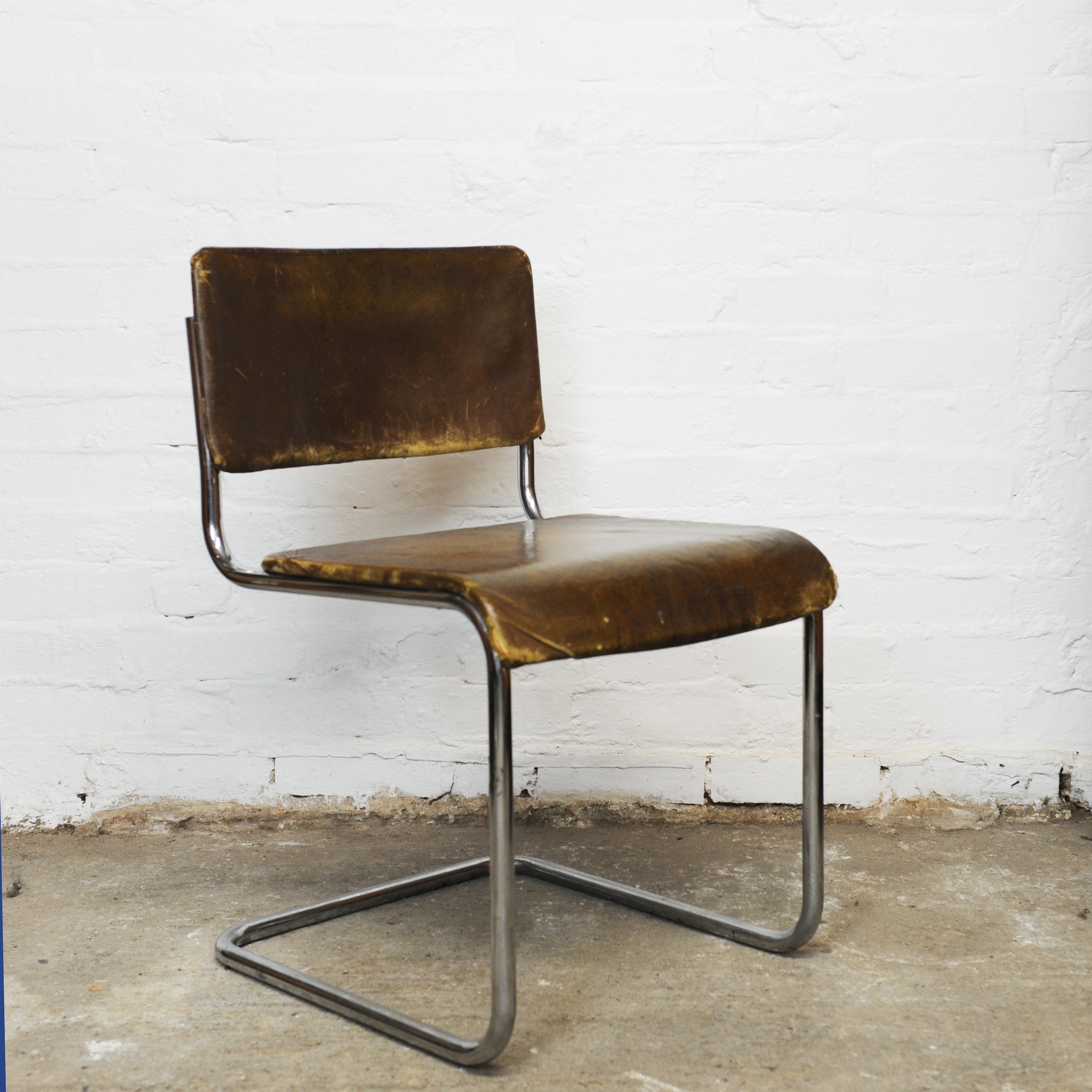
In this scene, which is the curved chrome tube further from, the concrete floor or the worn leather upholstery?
the concrete floor

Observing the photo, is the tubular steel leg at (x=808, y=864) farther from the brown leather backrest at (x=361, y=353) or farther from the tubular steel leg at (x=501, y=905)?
the brown leather backrest at (x=361, y=353)

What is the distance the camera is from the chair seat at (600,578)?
41.2 inches

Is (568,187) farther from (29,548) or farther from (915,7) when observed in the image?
(29,548)

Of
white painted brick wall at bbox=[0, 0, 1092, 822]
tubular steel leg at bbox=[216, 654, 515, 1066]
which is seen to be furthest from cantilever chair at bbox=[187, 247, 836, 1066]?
white painted brick wall at bbox=[0, 0, 1092, 822]

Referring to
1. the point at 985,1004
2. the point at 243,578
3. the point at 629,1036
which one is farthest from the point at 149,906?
the point at 985,1004

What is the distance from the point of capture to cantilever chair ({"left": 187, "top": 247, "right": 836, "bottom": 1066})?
1085 mm

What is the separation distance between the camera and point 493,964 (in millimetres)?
1104

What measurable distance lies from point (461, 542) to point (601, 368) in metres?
0.57

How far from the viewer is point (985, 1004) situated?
1251mm

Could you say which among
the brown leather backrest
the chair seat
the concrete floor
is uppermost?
the brown leather backrest

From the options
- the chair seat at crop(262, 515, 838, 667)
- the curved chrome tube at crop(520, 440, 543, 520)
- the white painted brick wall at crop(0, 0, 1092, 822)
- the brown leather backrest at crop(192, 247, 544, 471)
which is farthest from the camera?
the white painted brick wall at crop(0, 0, 1092, 822)

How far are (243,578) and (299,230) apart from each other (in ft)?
2.26

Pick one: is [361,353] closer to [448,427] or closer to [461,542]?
[448,427]

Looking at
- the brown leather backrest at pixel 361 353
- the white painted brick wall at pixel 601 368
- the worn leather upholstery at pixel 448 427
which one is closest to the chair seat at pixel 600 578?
the worn leather upholstery at pixel 448 427
